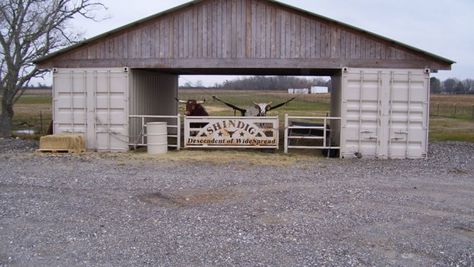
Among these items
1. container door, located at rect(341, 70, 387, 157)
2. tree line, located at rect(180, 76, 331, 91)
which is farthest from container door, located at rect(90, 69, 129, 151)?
tree line, located at rect(180, 76, 331, 91)

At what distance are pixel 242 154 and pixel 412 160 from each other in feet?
16.3

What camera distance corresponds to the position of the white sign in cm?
1631

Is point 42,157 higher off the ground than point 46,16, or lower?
lower

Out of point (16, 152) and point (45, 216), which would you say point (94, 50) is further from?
point (45, 216)

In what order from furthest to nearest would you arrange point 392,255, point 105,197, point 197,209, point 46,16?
point 46,16 < point 105,197 < point 197,209 < point 392,255

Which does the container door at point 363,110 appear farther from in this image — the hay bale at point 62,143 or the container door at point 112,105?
the hay bale at point 62,143

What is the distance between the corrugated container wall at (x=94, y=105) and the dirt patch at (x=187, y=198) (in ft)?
23.6

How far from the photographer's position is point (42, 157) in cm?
1517

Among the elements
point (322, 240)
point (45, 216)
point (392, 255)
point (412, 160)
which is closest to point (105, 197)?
point (45, 216)

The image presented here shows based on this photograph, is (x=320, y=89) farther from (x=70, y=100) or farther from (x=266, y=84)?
(x=70, y=100)

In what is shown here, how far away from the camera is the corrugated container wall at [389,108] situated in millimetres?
15445

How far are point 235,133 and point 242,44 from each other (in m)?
2.73

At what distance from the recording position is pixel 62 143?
52.6 ft

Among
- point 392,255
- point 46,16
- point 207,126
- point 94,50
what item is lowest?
point 392,255
